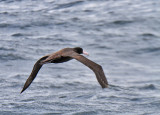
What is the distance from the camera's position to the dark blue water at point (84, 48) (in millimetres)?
12477

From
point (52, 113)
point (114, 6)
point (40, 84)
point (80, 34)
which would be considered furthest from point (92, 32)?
point (52, 113)

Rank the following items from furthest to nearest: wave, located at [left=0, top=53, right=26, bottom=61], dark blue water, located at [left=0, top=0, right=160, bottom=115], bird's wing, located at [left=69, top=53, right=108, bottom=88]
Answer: wave, located at [left=0, top=53, right=26, bottom=61] → dark blue water, located at [left=0, top=0, right=160, bottom=115] → bird's wing, located at [left=69, top=53, right=108, bottom=88]

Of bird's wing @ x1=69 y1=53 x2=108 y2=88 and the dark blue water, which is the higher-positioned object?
bird's wing @ x1=69 y1=53 x2=108 y2=88

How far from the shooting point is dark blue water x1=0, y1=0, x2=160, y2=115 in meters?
12.5

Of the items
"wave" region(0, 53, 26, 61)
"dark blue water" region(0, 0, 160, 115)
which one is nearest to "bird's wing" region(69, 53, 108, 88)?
"dark blue water" region(0, 0, 160, 115)

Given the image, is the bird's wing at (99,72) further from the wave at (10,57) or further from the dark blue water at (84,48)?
the wave at (10,57)

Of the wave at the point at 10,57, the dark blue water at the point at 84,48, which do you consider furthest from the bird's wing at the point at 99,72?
the wave at the point at 10,57

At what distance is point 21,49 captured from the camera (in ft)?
52.5

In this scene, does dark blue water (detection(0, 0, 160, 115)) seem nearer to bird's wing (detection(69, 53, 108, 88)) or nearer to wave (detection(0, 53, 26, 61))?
wave (detection(0, 53, 26, 61))

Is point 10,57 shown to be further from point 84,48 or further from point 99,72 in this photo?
point 99,72

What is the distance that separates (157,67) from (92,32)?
354 cm

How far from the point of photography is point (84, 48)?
16172 millimetres

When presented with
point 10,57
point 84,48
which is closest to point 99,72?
point 10,57

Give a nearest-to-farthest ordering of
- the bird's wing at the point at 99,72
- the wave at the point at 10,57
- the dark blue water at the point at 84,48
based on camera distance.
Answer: the bird's wing at the point at 99,72 → the dark blue water at the point at 84,48 → the wave at the point at 10,57
